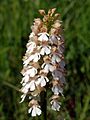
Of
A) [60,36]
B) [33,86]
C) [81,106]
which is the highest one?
[81,106]

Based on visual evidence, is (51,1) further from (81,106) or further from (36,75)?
(36,75)

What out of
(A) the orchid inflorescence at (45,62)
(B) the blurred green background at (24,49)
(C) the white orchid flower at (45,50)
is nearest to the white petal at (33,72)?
(A) the orchid inflorescence at (45,62)

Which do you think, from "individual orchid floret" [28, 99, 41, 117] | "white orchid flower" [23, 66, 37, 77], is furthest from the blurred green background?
"white orchid flower" [23, 66, 37, 77]

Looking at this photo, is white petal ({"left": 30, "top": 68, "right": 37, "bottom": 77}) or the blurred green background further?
the blurred green background

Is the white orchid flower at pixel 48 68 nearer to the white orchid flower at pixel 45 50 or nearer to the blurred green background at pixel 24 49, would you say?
the white orchid flower at pixel 45 50

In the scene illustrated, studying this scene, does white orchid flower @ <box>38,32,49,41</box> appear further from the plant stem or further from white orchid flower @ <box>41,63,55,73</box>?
the plant stem

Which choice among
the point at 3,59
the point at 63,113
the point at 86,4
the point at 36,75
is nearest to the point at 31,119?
the point at 63,113

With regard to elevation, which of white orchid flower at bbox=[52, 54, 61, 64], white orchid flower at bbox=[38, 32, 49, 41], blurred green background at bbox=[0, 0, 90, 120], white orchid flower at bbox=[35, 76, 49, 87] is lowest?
white orchid flower at bbox=[35, 76, 49, 87]
